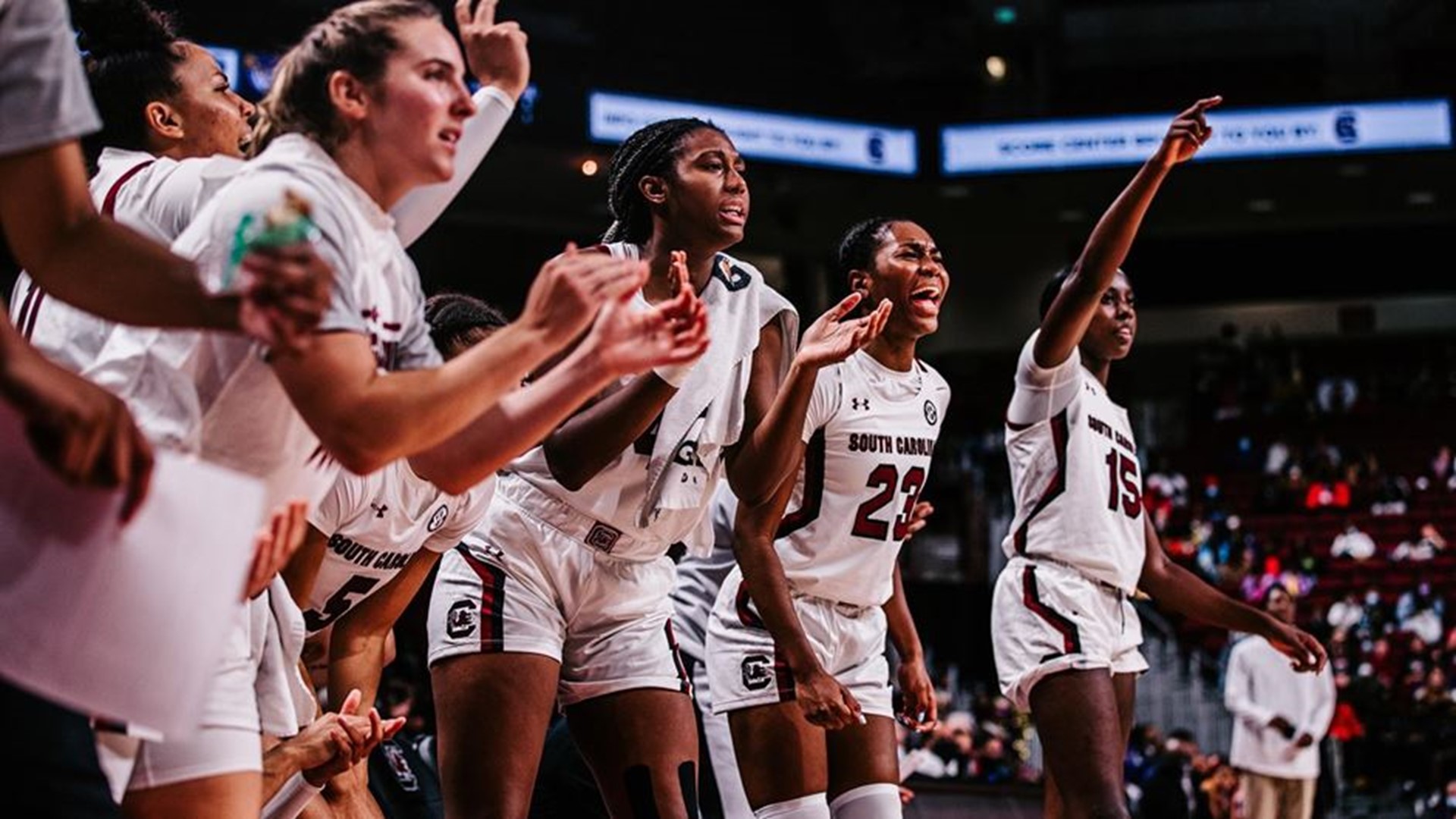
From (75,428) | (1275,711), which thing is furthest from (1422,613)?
(75,428)

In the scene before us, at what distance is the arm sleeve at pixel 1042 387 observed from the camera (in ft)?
18.1

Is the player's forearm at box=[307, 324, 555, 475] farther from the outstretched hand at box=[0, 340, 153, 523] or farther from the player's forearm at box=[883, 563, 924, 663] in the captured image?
the player's forearm at box=[883, 563, 924, 663]

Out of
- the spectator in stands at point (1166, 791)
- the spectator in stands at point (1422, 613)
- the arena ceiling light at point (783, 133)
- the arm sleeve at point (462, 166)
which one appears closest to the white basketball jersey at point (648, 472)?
the arm sleeve at point (462, 166)

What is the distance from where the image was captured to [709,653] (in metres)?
5.11

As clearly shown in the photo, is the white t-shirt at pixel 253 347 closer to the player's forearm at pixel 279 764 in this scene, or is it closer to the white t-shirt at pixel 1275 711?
the player's forearm at pixel 279 764

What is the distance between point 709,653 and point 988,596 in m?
11.9

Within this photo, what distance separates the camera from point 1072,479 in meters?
5.62

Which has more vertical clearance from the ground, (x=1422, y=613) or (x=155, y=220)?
(x=155, y=220)

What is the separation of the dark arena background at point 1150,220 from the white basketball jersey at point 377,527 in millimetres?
11344

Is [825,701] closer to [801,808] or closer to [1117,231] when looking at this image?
[801,808]

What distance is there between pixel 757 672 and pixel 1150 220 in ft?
71.4

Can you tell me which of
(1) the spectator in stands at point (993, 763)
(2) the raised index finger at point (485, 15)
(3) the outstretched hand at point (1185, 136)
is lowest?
(1) the spectator in stands at point (993, 763)

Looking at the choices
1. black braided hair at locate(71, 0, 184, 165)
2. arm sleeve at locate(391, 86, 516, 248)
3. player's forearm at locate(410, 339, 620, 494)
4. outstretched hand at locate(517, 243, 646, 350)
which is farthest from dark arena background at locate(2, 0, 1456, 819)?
outstretched hand at locate(517, 243, 646, 350)

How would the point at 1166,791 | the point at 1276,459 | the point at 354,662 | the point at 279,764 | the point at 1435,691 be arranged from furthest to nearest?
the point at 1276,459 → the point at 1435,691 → the point at 1166,791 → the point at 354,662 → the point at 279,764
